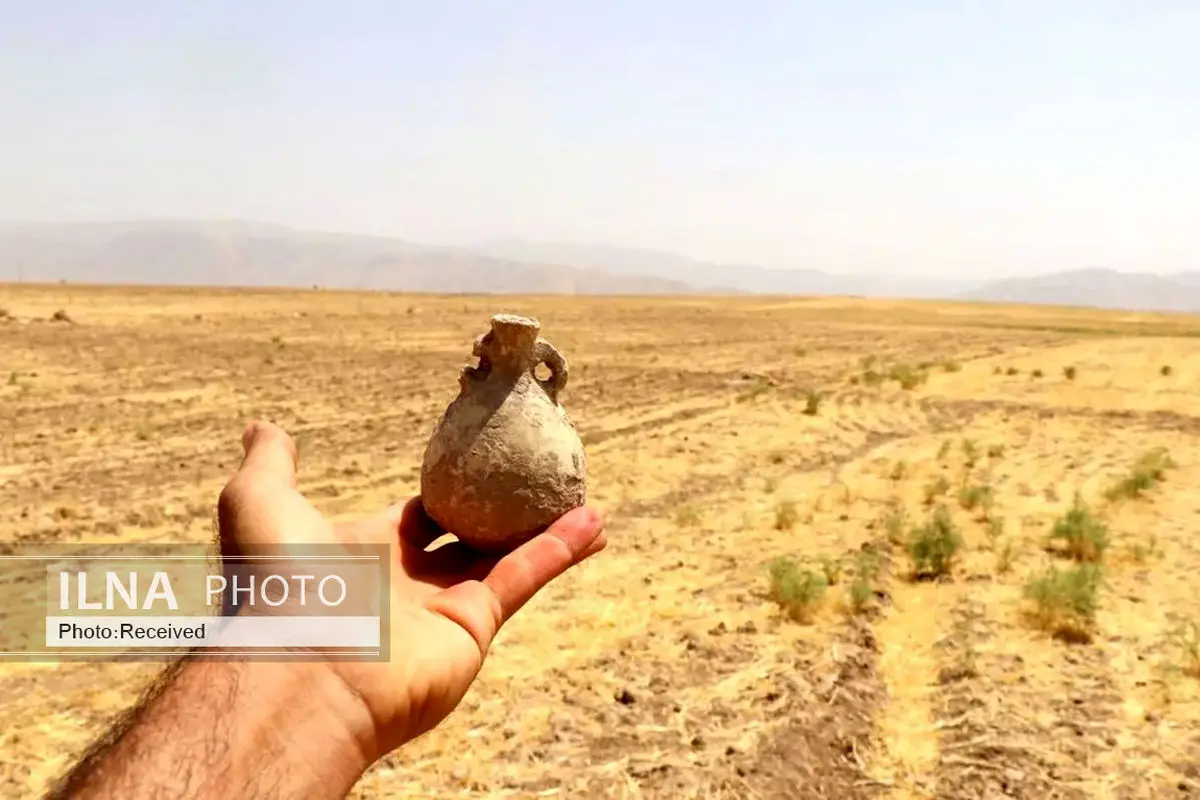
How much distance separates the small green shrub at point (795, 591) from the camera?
6.77 metres

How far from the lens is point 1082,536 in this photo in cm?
831

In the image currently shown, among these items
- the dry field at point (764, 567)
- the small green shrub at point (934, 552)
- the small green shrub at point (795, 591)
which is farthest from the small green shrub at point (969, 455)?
the small green shrub at point (795, 591)

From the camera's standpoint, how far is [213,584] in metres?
5.57

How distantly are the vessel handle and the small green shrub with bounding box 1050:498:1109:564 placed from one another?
6.00 m

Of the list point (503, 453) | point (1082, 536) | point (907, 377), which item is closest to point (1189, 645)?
point (1082, 536)

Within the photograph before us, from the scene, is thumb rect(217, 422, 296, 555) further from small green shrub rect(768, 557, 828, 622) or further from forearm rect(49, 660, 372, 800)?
small green shrub rect(768, 557, 828, 622)

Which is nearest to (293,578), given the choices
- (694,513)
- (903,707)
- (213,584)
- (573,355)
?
(213,584)

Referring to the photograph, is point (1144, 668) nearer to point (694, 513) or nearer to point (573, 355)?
point (694, 513)

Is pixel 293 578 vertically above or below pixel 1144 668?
above

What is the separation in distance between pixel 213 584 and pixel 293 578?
2888 mm

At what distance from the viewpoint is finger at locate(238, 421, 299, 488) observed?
11.3ft

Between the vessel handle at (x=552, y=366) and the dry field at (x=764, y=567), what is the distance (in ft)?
6.77

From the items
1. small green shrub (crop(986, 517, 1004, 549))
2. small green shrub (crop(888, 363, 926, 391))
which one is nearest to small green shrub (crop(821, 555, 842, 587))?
small green shrub (crop(986, 517, 1004, 549))

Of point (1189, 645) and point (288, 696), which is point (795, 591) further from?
point (288, 696)
